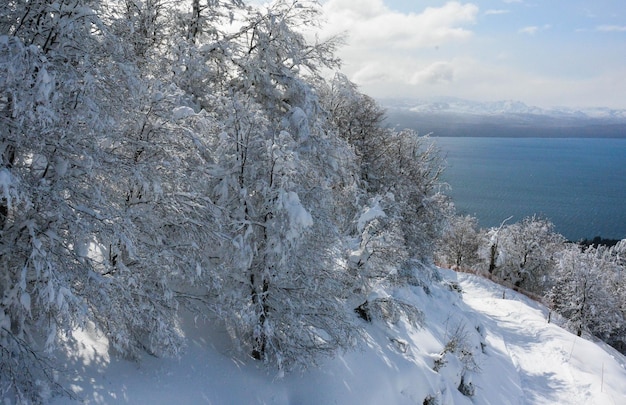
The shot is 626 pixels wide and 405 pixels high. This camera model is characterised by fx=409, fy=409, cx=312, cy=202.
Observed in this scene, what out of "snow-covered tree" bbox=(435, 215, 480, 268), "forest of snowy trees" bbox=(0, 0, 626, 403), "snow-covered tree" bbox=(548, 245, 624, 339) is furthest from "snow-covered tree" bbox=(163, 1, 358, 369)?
"snow-covered tree" bbox=(435, 215, 480, 268)

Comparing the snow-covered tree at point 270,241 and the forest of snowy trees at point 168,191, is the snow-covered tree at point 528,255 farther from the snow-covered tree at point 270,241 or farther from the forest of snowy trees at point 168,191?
the snow-covered tree at point 270,241

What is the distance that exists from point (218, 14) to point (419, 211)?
13958 mm

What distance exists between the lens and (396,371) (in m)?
10.7

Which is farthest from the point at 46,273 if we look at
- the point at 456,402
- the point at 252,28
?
the point at 456,402

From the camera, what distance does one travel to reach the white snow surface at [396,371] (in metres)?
7.22

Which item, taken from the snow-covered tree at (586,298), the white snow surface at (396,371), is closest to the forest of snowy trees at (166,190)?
the white snow surface at (396,371)

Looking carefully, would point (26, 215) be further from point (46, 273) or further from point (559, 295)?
point (559, 295)

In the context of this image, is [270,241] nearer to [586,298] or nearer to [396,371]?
[396,371]

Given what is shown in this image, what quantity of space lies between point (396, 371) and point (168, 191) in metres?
7.42

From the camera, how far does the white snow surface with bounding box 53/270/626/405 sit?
23.7 ft

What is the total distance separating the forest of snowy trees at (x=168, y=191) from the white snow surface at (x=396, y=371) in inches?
17.5

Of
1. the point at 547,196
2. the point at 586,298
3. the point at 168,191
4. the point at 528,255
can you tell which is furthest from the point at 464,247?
the point at 547,196

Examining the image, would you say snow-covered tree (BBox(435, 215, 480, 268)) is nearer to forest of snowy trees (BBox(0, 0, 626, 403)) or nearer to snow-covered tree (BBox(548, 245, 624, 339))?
snow-covered tree (BBox(548, 245, 624, 339))

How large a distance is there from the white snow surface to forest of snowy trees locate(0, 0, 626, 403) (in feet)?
1.46
